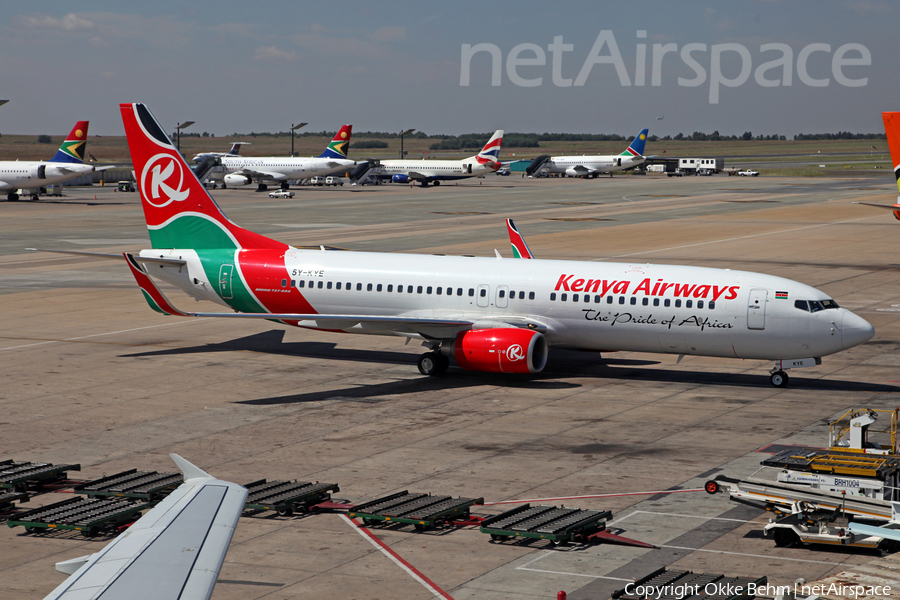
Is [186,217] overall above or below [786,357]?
above

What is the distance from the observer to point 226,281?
37.2 meters

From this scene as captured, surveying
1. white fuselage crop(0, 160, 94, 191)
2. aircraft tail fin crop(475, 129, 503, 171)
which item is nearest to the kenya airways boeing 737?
white fuselage crop(0, 160, 94, 191)

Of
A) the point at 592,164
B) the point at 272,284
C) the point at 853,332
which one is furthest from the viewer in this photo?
the point at 592,164

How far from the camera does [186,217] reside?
3825 cm

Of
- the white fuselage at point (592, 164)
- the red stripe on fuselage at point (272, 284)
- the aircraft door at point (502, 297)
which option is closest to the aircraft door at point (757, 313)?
the aircraft door at point (502, 297)

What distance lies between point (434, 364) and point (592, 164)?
15943 cm

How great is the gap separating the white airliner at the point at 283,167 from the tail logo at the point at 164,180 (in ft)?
341

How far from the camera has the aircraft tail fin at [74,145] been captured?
119 m

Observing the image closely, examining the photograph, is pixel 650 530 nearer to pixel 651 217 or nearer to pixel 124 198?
pixel 651 217

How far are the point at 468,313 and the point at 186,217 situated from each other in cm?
1205

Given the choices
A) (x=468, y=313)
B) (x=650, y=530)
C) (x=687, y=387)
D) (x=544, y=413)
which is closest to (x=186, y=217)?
(x=468, y=313)

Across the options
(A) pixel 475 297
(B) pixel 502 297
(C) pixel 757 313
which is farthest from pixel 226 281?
(C) pixel 757 313

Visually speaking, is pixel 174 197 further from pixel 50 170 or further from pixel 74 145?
pixel 74 145

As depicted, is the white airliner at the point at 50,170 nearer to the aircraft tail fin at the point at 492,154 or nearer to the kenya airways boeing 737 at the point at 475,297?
the aircraft tail fin at the point at 492,154
